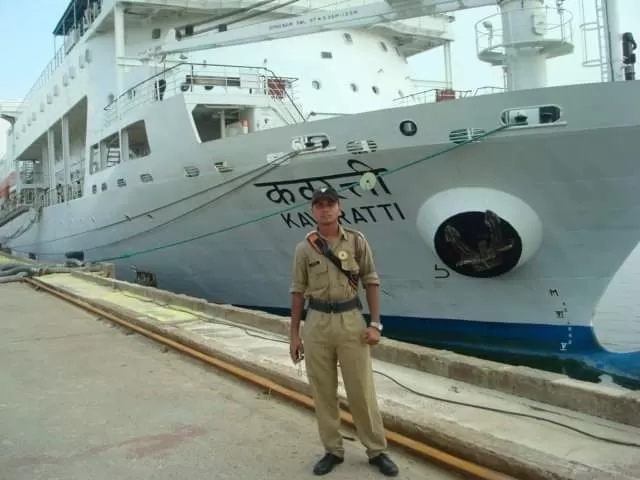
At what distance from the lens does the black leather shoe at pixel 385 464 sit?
11.8ft

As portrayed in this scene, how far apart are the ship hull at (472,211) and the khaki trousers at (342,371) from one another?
5.77 metres

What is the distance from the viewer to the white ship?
8742 millimetres

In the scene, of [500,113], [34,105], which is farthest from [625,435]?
[34,105]

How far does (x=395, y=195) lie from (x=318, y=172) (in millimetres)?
1227

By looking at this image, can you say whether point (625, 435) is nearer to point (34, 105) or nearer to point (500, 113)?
point (500, 113)

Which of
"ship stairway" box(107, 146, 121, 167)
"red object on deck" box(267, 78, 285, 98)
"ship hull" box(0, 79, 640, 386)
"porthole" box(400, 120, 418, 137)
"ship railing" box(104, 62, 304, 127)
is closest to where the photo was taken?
"ship hull" box(0, 79, 640, 386)

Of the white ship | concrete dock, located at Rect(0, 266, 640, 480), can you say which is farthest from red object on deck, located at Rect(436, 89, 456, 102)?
concrete dock, located at Rect(0, 266, 640, 480)

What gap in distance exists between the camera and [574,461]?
3.51 m

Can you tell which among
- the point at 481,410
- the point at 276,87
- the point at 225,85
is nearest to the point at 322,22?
the point at 276,87

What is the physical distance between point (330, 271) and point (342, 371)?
54 centimetres

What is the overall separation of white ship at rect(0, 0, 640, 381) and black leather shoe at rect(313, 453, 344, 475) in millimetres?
5752

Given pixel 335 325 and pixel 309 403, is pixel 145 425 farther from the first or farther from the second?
pixel 335 325

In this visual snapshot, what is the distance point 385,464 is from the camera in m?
3.61

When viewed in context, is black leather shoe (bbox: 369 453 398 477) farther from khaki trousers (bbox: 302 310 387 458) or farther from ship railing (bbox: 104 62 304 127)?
ship railing (bbox: 104 62 304 127)
